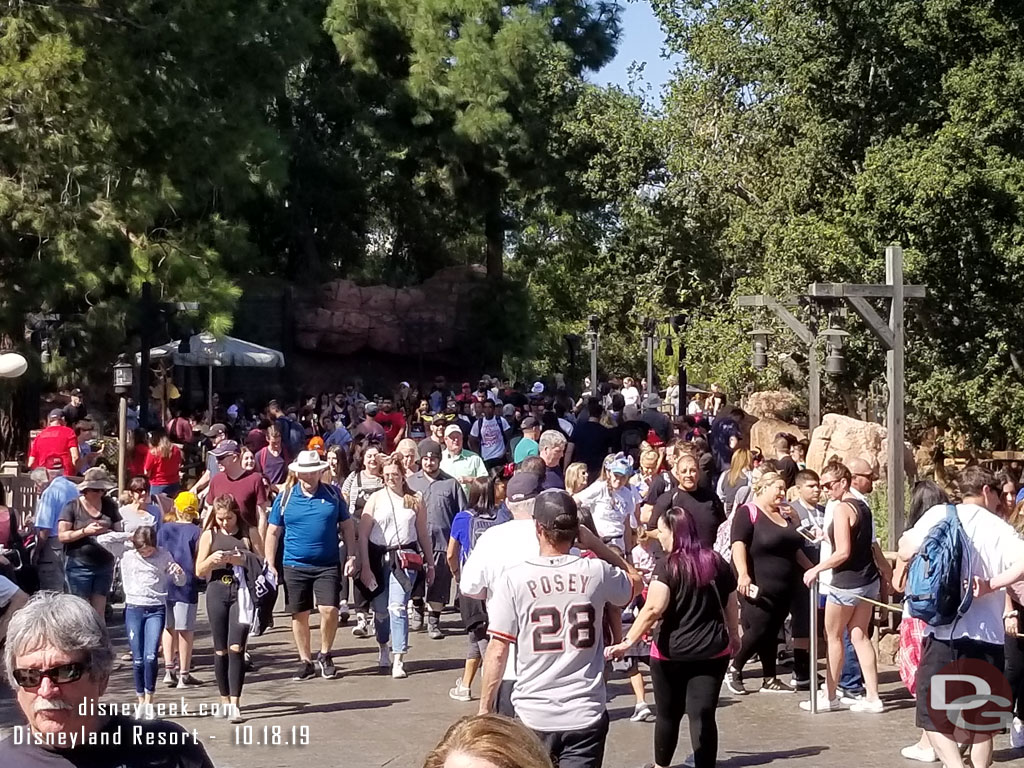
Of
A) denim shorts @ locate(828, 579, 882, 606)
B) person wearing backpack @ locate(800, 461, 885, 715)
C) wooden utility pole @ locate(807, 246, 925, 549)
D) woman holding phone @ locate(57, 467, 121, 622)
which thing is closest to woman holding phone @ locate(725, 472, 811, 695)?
person wearing backpack @ locate(800, 461, 885, 715)

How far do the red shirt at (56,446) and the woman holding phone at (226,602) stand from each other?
6013mm

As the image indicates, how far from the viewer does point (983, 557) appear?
701 cm

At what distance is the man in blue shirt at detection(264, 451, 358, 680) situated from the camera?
10.1 meters

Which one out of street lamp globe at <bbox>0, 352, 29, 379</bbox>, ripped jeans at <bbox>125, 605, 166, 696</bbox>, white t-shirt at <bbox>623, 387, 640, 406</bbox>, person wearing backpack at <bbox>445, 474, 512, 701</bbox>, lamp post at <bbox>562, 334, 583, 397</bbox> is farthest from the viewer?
lamp post at <bbox>562, 334, 583, 397</bbox>

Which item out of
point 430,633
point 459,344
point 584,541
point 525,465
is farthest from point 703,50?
point 584,541

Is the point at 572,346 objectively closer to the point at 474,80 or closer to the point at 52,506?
the point at 474,80

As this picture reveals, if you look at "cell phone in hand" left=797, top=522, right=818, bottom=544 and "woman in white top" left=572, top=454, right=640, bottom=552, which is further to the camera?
"woman in white top" left=572, top=454, right=640, bottom=552

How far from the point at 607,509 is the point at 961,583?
→ 4306 millimetres

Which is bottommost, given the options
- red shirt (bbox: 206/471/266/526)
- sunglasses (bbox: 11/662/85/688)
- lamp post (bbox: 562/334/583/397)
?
sunglasses (bbox: 11/662/85/688)

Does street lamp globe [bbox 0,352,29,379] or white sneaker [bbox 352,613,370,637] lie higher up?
street lamp globe [bbox 0,352,29,379]

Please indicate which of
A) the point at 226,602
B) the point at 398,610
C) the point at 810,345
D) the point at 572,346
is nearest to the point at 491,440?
the point at 810,345

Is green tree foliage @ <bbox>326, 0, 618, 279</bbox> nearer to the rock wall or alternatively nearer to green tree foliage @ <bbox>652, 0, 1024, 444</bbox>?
Answer: the rock wall

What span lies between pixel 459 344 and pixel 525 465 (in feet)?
103

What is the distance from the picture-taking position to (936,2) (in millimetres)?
22125
